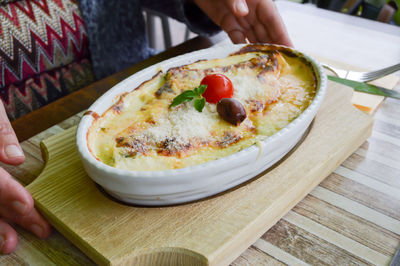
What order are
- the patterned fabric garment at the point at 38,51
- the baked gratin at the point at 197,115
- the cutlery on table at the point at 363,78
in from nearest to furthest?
the baked gratin at the point at 197,115 → the cutlery on table at the point at 363,78 → the patterned fabric garment at the point at 38,51

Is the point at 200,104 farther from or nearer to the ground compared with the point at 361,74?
farther from the ground

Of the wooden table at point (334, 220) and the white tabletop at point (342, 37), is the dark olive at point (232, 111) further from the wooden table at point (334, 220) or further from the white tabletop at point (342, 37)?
the white tabletop at point (342, 37)

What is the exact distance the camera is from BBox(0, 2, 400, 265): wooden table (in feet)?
2.33

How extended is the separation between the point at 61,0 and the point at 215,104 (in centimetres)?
88

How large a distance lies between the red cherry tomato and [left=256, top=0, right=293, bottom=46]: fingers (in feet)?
1.39

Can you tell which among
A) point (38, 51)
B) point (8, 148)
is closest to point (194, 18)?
point (38, 51)

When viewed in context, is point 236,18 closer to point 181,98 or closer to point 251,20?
point 251,20

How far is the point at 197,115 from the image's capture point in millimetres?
854

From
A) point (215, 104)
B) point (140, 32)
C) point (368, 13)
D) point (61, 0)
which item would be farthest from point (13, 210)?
point (368, 13)

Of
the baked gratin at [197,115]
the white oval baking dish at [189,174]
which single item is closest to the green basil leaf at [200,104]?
the baked gratin at [197,115]

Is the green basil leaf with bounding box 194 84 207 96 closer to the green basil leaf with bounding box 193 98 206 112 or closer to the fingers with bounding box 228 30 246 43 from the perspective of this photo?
the green basil leaf with bounding box 193 98 206 112

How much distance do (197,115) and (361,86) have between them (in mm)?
606

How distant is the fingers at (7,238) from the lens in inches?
28.1

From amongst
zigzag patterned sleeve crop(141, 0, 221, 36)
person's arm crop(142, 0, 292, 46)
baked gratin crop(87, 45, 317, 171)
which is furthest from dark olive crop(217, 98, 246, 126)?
zigzag patterned sleeve crop(141, 0, 221, 36)
